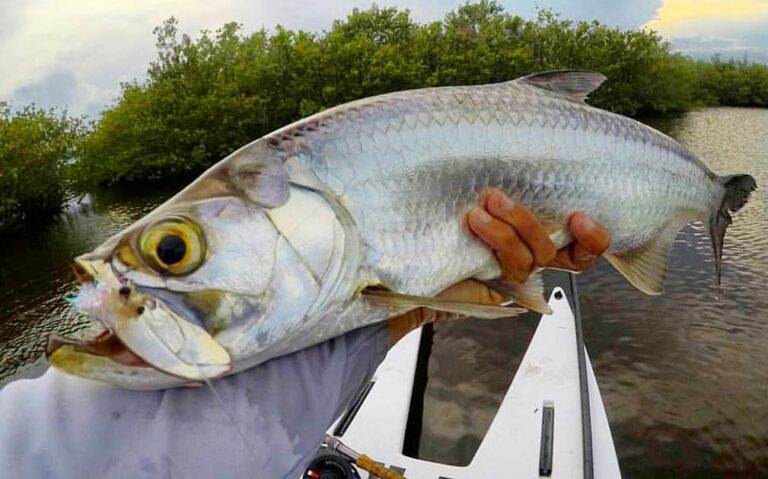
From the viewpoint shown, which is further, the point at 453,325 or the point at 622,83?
the point at 622,83

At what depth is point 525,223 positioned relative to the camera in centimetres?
259

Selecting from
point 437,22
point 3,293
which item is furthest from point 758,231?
point 437,22

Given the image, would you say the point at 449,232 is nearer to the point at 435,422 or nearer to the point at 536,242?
the point at 536,242

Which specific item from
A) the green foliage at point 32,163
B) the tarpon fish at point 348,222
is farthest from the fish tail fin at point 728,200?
the green foliage at point 32,163

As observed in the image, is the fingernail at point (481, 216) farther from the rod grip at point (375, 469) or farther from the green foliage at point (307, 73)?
the green foliage at point (307, 73)

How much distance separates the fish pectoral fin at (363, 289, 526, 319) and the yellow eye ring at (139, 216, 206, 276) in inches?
24.7

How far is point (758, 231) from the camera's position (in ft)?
58.0

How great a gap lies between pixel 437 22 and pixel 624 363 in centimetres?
4661

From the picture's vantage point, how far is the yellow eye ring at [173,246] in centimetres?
173

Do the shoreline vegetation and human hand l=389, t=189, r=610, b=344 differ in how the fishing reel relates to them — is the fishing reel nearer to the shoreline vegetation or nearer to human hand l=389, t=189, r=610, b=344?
human hand l=389, t=189, r=610, b=344

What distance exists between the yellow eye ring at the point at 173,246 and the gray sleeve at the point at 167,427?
396 mm

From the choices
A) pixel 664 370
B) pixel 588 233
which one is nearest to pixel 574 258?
pixel 588 233

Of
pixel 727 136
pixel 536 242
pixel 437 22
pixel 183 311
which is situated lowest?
pixel 727 136

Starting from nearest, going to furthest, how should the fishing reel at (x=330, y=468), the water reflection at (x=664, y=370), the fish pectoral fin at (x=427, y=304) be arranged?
the fish pectoral fin at (x=427, y=304) < the fishing reel at (x=330, y=468) < the water reflection at (x=664, y=370)
